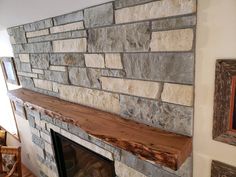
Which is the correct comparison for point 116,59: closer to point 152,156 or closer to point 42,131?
point 152,156

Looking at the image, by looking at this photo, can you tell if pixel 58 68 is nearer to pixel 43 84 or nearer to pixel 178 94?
pixel 43 84

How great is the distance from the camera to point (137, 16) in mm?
1012

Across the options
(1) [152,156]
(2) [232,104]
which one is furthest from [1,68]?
(2) [232,104]

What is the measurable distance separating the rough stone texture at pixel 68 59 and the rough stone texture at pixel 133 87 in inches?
9.9

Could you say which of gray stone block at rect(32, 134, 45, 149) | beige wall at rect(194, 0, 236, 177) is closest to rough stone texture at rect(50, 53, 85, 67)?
beige wall at rect(194, 0, 236, 177)

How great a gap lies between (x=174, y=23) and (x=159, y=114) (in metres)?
0.47

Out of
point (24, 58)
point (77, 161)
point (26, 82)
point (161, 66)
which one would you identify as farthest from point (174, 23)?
point (26, 82)

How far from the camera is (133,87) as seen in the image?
3.76 ft

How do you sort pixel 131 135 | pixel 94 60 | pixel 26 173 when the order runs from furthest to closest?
pixel 26 173
pixel 94 60
pixel 131 135

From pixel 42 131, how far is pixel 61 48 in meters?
1.09

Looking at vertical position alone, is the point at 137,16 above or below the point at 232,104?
above

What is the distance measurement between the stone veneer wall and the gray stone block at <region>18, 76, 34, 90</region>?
2.05ft

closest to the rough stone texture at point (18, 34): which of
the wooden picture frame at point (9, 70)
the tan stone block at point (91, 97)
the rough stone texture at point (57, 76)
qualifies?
the wooden picture frame at point (9, 70)

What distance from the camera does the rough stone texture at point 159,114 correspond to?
38.4 inches
